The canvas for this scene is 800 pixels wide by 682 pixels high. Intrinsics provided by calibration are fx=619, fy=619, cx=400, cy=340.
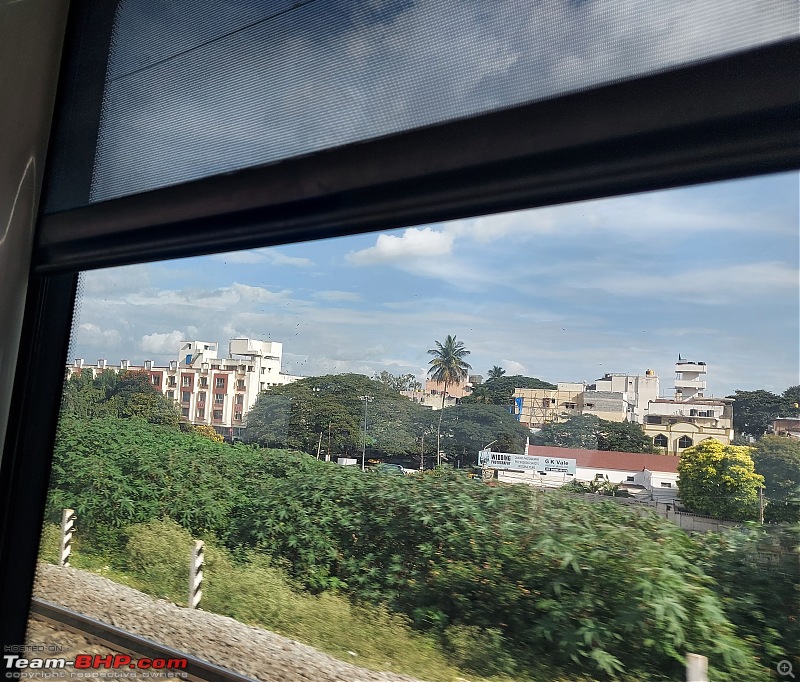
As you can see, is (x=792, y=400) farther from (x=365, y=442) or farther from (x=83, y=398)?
(x=83, y=398)

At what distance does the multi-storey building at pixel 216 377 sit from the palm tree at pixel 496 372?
1.74 ft

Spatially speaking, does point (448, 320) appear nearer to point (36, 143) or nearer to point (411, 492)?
point (411, 492)

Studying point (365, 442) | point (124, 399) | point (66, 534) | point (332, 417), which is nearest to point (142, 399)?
point (124, 399)

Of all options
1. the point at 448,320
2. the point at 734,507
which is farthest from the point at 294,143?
the point at 734,507

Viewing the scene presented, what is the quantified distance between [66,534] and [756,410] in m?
1.39

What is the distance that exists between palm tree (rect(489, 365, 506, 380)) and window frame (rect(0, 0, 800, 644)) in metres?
0.29

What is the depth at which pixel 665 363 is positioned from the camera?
721 millimetres

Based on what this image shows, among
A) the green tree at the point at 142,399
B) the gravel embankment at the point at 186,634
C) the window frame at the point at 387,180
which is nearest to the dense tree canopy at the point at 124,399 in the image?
the green tree at the point at 142,399

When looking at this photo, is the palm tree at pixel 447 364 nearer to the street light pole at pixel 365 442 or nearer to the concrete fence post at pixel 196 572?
the street light pole at pixel 365 442

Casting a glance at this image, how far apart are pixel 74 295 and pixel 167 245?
435mm

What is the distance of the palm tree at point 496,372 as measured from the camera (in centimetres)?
93

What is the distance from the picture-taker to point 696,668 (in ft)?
2.34

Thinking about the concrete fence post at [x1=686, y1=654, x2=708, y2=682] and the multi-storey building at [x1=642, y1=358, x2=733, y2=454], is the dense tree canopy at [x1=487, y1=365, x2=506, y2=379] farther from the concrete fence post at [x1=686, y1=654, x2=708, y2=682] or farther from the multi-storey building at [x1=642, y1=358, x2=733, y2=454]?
the concrete fence post at [x1=686, y1=654, x2=708, y2=682]

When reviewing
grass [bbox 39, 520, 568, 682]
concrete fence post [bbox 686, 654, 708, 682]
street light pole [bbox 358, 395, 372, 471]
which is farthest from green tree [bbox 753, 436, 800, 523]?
street light pole [bbox 358, 395, 372, 471]
